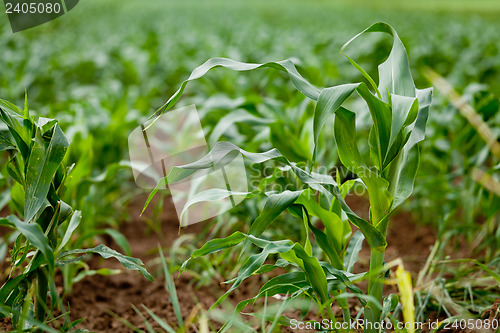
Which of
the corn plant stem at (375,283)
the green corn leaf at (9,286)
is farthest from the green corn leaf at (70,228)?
the corn plant stem at (375,283)

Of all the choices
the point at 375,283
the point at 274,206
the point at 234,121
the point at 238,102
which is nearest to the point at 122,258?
the point at 274,206

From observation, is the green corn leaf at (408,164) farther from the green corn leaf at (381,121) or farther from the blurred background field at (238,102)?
the blurred background field at (238,102)

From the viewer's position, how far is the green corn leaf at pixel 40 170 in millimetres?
1166

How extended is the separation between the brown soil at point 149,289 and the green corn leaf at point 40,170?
1.42 ft

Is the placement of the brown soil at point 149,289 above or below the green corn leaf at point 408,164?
below

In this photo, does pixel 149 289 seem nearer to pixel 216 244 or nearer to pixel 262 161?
pixel 216 244

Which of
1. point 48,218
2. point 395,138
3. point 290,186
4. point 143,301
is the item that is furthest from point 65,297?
point 395,138

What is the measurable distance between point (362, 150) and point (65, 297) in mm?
1857

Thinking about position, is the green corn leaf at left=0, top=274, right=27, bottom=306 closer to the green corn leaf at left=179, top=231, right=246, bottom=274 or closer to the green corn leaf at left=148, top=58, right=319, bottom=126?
the green corn leaf at left=179, top=231, right=246, bottom=274

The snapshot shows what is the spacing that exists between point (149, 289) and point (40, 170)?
0.94 m

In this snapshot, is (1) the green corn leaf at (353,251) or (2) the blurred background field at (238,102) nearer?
(1) the green corn leaf at (353,251)

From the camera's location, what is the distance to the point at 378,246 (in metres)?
1.23

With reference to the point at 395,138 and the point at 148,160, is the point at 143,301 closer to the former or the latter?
the point at 148,160

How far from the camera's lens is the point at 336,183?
4.03ft
